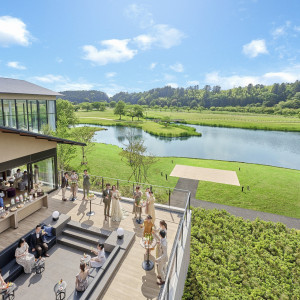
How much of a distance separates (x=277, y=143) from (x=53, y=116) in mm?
53882

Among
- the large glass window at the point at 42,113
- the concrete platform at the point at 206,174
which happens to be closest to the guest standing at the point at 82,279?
the large glass window at the point at 42,113

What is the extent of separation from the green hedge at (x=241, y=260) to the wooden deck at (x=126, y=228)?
339 cm

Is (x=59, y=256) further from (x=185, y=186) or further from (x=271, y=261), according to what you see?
(x=185, y=186)

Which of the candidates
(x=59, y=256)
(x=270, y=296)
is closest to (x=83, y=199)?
(x=59, y=256)

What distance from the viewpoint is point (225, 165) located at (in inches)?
1294

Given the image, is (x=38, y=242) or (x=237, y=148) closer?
(x=38, y=242)

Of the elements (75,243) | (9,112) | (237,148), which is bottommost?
(237,148)

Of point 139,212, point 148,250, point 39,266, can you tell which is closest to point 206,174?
point 139,212

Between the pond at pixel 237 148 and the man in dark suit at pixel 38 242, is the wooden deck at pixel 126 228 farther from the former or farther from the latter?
the pond at pixel 237 148

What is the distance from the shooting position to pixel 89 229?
9.41 meters

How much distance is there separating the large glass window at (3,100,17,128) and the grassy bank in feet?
33.8

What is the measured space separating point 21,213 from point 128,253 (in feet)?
19.0

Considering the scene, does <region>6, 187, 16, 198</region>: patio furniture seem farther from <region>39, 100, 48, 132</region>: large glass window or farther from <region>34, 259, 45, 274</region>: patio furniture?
<region>39, 100, 48, 132</region>: large glass window

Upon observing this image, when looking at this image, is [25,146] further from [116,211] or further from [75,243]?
[116,211]
